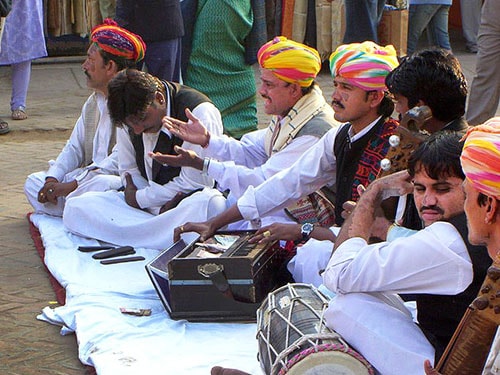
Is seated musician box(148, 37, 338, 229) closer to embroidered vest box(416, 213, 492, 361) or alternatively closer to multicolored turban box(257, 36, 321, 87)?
multicolored turban box(257, 36, 321, 87)

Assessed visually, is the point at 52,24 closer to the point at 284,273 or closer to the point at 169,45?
the point at 169,45

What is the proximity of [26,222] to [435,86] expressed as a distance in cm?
337

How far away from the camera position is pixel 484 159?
2.78m

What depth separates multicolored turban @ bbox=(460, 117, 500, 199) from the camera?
2742 mm

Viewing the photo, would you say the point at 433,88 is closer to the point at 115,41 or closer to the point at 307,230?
the point at 307,230

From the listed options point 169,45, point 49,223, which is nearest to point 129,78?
point 49,223

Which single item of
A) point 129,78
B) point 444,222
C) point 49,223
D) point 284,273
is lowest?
point 49,223

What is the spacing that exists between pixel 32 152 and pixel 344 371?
5922mm

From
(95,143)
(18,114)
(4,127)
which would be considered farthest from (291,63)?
(18,114)

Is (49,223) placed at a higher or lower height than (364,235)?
lower

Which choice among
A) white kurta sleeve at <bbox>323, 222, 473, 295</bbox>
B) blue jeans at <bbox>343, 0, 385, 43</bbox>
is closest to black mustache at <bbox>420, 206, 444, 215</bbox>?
white kurta sleeve at <bbox>323, 222, 473, 295</bbox>

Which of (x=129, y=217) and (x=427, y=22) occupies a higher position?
(x=129, y=217)

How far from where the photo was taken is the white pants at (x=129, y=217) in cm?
563

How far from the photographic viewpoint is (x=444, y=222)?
10.3 feet
